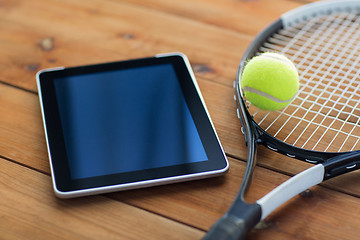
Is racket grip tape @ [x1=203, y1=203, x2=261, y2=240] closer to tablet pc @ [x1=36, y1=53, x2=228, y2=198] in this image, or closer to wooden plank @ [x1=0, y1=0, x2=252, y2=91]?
tablet pc @ [x1=36, y1=53, x2=228, y2=198]

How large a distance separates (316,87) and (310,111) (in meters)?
0.06

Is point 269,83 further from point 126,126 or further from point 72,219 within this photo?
point 72,219

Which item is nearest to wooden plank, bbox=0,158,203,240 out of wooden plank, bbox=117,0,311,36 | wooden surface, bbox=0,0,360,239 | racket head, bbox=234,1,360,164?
wooden surface, bbox=0,0,360,239

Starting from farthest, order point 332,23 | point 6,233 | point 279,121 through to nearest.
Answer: point 332,23, point 279,121, point 6,233

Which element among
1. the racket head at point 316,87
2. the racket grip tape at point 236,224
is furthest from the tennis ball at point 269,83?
the racket grip tape at point 236,224

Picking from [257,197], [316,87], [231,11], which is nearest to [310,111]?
[316,87]

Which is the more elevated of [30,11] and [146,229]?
[30,11]

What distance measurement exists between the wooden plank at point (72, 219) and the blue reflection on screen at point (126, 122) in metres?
0.04

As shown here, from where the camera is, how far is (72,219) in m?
0.57

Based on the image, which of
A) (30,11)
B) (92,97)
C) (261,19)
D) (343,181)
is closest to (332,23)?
(261,19)

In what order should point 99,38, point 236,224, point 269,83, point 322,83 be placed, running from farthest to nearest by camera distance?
point 99,38 → point 322,83 → point 269,83 → point 236,224

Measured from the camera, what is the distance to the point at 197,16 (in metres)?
0.93

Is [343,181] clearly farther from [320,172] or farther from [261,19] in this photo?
[261,19]

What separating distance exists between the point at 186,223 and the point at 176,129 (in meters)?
0.14
